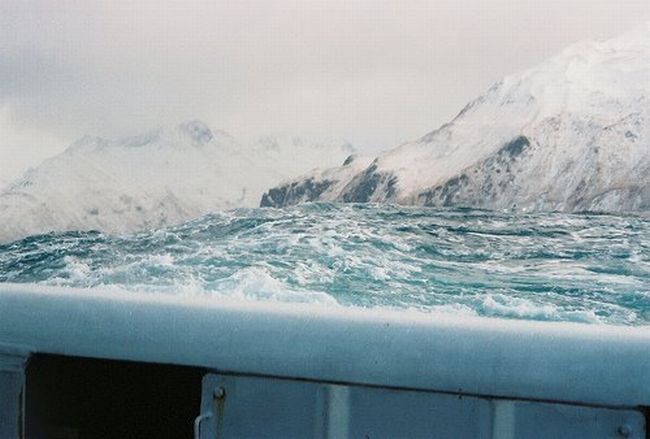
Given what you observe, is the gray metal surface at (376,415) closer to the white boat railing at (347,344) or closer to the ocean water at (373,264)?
the white boat railing at (347,344)

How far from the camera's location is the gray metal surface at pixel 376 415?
132 cm

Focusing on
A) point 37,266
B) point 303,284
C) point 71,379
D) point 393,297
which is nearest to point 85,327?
point 71,379

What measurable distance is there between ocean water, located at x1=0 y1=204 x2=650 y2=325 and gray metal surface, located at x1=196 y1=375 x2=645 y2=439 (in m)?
4.79

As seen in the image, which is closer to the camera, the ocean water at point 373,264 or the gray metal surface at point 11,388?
the gray metal surface at point 11,388

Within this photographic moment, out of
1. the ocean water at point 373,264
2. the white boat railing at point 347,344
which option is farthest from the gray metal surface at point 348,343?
the ocean water at point 373,264

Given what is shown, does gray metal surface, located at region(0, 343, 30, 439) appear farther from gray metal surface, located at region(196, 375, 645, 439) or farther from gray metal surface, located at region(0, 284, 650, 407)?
gray metal surface, located at region(196, 375, 645, 439)

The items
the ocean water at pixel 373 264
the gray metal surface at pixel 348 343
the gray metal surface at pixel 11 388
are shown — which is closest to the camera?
the gray metal surface at pixel 348 343

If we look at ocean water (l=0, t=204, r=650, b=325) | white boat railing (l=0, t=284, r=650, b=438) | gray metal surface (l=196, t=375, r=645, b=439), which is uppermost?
ocean water (l=0, t=204, r=650, b=325)

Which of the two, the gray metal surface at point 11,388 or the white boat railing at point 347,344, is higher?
the white boat railing at point 347,344

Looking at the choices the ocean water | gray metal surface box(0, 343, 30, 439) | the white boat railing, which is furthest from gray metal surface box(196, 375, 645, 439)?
the ocean water

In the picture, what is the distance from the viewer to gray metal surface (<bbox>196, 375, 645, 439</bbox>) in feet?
4.34

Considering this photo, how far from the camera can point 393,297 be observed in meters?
6.77

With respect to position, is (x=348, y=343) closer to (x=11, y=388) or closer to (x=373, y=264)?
(x=11, y=388)

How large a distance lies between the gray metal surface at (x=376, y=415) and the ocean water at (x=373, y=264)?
4786mm
